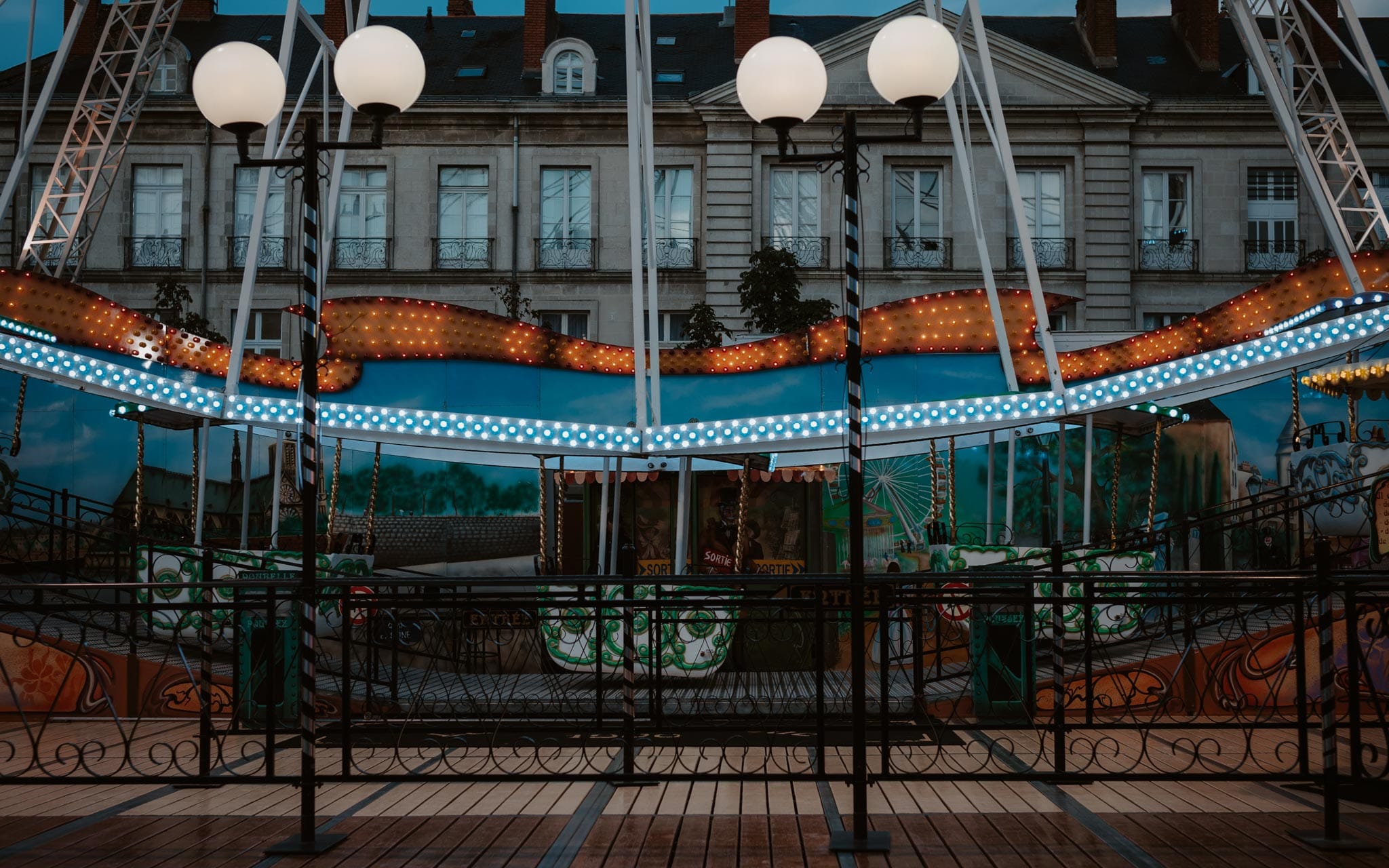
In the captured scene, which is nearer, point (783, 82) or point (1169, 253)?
point (783, 82)

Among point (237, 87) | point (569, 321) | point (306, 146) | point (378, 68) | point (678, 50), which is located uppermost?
point (678, 50)

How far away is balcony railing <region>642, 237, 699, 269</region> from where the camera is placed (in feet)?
90.9

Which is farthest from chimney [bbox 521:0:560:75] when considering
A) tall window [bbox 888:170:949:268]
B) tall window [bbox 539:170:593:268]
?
tall window [bbox 888:170:949:268]

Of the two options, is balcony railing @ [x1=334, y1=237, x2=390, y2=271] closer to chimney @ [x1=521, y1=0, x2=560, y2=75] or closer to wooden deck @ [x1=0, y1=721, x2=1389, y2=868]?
chimney @ [x1=521, y1=0, x2=560, y2=75]

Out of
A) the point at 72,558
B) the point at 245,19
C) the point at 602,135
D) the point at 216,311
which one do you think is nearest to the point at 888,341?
the point at 72,558

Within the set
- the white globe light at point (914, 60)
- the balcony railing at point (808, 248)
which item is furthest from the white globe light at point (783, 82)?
the balcony railing at point (808, 248)

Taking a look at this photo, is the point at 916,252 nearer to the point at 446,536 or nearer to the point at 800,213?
the point at 800,213

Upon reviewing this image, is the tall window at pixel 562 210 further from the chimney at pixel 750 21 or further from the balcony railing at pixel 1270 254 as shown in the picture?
the balcony railing at pixel 1270 254

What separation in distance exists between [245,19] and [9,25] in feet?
96.8

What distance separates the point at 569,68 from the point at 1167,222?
1323 cm

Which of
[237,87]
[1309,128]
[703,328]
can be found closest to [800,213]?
[703,328]

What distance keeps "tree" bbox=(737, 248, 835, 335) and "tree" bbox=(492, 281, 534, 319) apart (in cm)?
490

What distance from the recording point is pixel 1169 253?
2781cm

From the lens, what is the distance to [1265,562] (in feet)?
61.1
